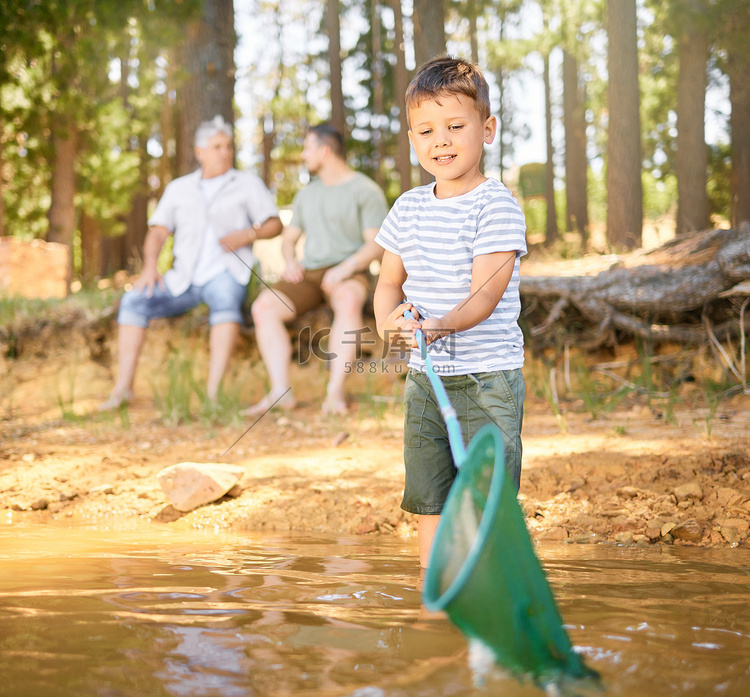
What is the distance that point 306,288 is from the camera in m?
5.38

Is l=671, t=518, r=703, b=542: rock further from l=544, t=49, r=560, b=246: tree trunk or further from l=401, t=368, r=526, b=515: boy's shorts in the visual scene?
l=544, t=49, r=560, b=246: tree trunk

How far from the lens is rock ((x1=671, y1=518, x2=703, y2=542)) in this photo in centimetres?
300

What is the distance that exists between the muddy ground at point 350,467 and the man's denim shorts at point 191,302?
0.36 m

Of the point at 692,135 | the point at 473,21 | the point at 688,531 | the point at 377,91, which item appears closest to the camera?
the point at 688,531

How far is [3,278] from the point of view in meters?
10.0

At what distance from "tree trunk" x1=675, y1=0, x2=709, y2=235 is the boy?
24.4 ft

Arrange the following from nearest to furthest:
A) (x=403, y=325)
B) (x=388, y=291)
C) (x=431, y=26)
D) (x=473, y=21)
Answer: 1. (x=403, y=325)
2. (x=388, y=291)
3. (x=431, y=26)
4. (x=473, y=21)

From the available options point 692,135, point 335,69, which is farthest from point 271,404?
point 335,69

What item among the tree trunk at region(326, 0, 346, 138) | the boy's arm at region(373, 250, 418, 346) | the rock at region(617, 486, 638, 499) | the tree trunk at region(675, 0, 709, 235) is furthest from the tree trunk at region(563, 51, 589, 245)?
the boy's arm at region(373, 250, 418, 346)

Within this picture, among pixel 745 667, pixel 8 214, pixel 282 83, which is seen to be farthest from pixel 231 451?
pixel 282 83

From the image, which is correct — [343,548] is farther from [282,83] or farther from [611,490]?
[282,83]

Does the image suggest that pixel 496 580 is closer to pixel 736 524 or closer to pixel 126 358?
pixel 736 524

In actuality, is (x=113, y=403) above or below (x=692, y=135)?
below

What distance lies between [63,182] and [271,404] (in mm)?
9039
